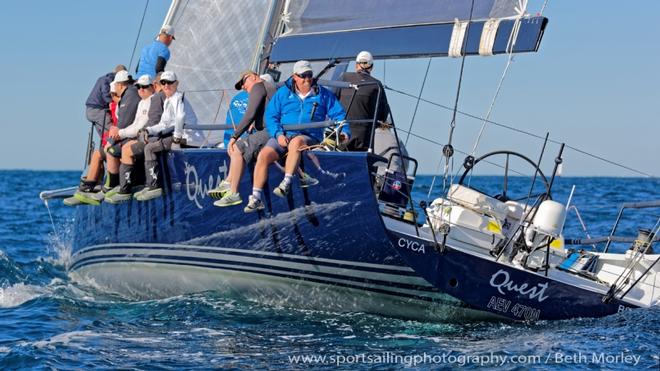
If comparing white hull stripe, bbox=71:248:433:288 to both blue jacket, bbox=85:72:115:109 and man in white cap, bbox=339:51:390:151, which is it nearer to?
→ man in white cap, bbox=339:51:390:151

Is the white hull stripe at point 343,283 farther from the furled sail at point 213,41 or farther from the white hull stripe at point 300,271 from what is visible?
the furled sail at point 213,41

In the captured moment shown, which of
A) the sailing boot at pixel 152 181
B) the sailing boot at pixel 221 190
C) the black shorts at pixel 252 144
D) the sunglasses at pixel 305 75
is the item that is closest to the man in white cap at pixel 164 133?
the sailing boot at pixel 152 181

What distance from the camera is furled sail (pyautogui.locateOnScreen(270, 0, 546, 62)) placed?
772cm

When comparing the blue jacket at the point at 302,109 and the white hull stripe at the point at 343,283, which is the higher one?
the blue jacket at the point at 302,109

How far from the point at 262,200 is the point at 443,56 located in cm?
183

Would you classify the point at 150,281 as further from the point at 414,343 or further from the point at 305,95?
the point at 414,343

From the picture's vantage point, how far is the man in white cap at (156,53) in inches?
432

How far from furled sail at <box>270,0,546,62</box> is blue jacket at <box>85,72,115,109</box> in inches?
91.6

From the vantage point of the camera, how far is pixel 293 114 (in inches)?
313

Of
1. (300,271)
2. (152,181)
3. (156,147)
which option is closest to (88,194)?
(152,181)

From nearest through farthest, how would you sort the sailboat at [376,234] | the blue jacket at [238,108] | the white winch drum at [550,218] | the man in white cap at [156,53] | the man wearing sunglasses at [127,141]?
the sailboat at [376,234] < the white winch drum at [550,218] < the blue jacket at [238,108] < the man wearing sunglasses at [127,141] < the man in white cap at [156,53]

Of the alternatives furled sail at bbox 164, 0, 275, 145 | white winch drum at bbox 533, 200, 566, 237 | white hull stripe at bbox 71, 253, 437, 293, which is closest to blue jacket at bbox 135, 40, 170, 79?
furled sail at bbox 164, 0, 275, 145

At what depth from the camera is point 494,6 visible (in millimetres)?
7980

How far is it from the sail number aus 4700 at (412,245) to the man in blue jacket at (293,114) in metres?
0.96
